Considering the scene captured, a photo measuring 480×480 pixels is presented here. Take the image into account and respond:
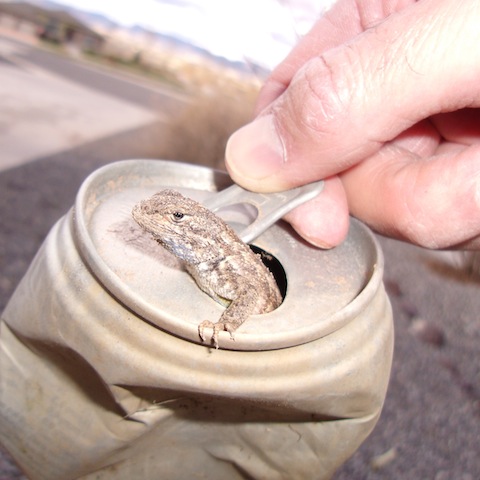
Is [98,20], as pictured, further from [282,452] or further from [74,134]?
[282,452]

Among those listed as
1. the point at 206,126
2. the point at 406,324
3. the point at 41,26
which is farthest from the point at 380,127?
the point at 41,26

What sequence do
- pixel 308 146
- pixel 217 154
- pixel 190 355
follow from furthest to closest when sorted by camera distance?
pixel 217 154 → pixel 308 146 → pixel 190 355

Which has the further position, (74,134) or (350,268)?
(74,134)

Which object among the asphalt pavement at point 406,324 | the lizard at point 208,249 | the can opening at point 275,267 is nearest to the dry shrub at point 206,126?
the asphalt pavement at point 406,324

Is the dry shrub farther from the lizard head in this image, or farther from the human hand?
the lizard head

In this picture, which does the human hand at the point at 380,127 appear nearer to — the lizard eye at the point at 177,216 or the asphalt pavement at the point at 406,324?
the lizard eye at the point at 177,216

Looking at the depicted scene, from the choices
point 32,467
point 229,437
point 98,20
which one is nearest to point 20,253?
point 32,467
